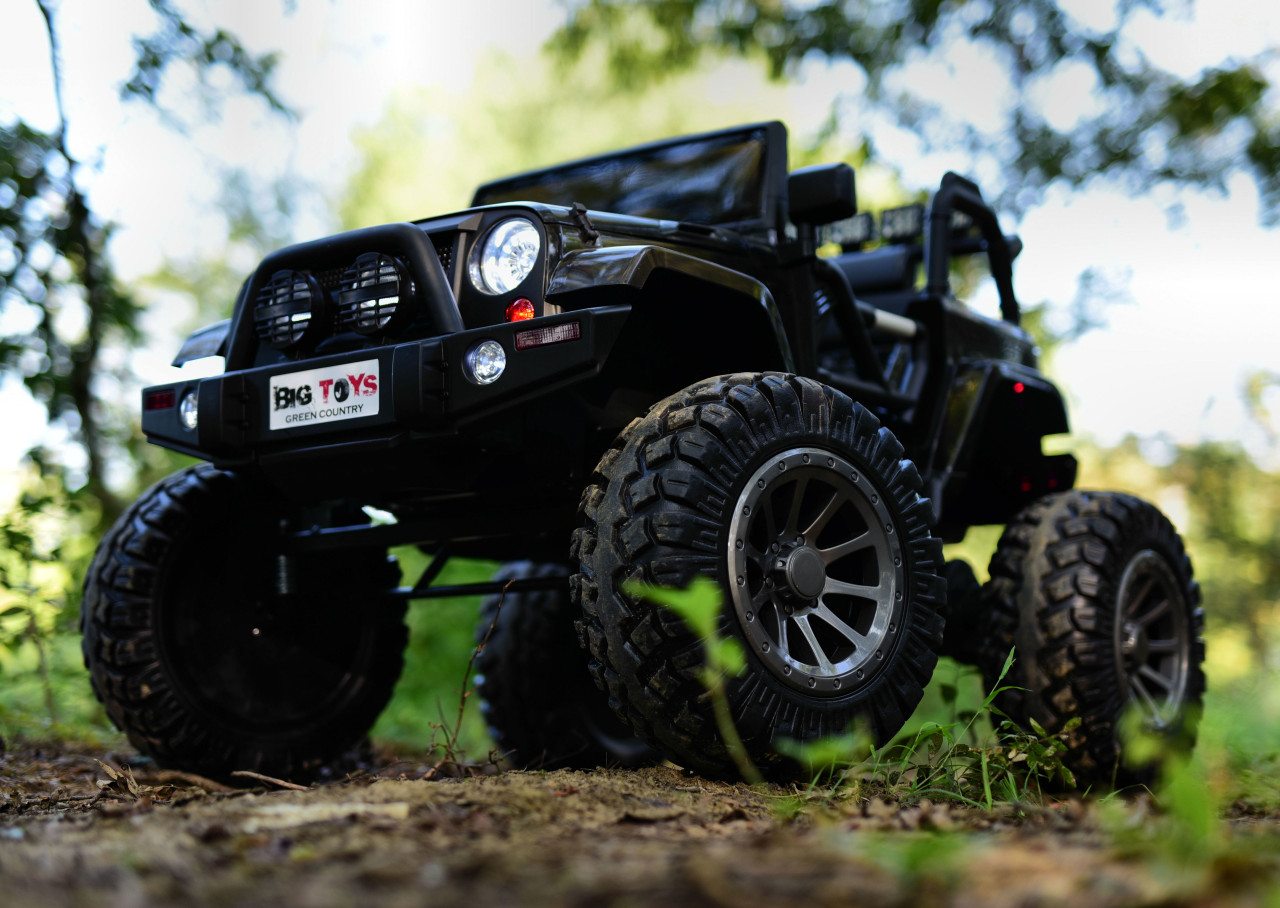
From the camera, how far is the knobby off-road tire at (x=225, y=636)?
3549 mm

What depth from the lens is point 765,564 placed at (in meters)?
2.87

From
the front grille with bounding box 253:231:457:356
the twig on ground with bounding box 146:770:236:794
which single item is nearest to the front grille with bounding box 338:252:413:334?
the front grille with bounding box 253:231:457:356

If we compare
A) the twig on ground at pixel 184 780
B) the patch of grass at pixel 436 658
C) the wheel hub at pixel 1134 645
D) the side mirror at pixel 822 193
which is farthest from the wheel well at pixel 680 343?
the patch of grass at pixel 436 658

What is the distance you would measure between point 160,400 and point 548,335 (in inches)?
54.8

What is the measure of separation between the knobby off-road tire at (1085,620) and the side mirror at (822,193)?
4.89 feet

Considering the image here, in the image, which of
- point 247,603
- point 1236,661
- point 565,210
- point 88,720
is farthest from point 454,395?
point 1236,661

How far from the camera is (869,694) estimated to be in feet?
9.70

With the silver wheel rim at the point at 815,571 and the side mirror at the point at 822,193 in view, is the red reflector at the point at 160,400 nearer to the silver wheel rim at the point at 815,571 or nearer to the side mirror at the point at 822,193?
the silver wheel rim at the point at 815,571

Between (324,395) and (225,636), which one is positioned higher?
(324,395)

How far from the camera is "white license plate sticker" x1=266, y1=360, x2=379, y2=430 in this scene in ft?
9.52

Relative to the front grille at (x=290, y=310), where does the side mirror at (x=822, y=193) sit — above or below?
above

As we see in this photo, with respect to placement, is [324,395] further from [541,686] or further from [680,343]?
[541,686]

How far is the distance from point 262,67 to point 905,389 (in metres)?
5.35

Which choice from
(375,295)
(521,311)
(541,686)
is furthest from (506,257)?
(541,686)
